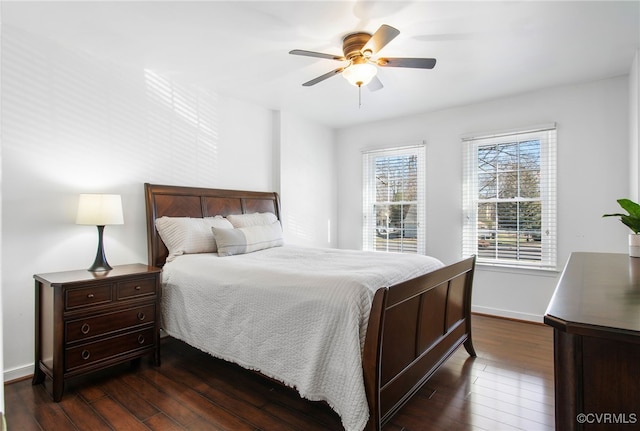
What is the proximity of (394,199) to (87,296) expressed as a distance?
150 inches

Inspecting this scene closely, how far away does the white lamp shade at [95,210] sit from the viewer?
2.55 meters

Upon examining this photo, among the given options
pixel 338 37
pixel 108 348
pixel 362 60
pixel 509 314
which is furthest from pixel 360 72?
pixel 509 314

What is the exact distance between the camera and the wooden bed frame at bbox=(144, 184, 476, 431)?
170 cm

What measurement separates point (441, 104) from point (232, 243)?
3.03m

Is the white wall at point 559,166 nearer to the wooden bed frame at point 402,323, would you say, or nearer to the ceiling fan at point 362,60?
the wooden bed frame at point 402,323

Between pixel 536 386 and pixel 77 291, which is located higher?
pixel 77 291

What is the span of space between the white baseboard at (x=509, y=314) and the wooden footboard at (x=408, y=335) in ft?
4.97

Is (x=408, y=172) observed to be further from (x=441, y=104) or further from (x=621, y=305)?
(x=621, y=305)

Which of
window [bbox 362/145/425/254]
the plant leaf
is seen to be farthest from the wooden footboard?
window [bbox 362/145/425/254]

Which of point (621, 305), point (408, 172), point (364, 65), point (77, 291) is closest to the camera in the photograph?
point (621, 305)

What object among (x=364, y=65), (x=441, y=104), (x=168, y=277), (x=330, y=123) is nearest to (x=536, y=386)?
(x=364, y=65)

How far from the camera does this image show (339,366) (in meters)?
1.80

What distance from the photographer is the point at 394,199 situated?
4.93 m

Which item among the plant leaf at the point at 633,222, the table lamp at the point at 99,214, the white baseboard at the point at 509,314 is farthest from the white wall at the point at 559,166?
the table lamp at the point at 99,214
